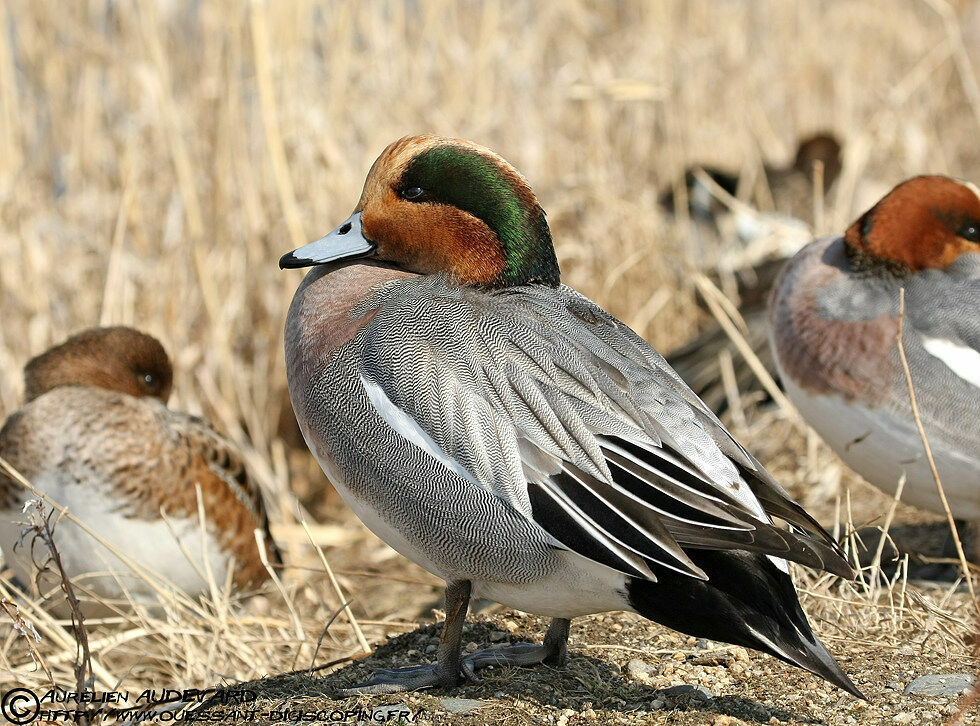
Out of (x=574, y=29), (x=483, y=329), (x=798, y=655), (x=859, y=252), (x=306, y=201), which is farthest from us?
(x=574, y=29)

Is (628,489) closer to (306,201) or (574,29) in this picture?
(306,201)

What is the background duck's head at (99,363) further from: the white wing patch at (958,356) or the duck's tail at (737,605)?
the white wing patch at (958,356)

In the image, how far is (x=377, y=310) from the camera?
2010mm

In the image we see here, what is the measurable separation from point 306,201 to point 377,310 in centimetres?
220

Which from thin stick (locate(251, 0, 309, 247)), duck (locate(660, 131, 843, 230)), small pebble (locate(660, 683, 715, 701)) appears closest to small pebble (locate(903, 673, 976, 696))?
small pebble (locate(660, 683, 715, 701))

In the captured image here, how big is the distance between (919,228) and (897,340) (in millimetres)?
391

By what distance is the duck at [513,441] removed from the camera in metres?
1.73

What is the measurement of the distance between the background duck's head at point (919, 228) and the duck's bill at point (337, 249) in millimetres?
1430

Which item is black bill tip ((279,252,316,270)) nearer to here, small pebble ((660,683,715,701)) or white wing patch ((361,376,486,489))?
white wing patch ((361,376,486,489))

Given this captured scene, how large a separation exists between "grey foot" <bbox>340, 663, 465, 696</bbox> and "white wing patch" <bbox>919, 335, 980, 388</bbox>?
1.49 metres

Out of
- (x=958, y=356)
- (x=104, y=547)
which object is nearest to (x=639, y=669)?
(x=958, y=356)

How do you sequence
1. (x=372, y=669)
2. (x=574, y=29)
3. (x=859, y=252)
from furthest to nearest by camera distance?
(x=574, y=29) < (x=859, y=252) < (x=372, y=669)

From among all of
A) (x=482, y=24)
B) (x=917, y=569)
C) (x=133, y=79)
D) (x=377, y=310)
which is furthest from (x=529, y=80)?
(x=377, y=310)

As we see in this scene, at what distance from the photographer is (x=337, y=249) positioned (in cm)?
217
